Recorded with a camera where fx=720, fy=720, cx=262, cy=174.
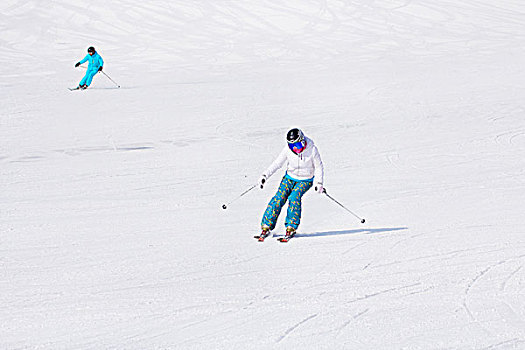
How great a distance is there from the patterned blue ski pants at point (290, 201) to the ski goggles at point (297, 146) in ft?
1.13

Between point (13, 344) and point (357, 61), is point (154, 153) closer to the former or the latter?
point (13, 344)

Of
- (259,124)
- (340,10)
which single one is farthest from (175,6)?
(259,124)

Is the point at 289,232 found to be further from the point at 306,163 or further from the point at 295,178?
the point at 306,163

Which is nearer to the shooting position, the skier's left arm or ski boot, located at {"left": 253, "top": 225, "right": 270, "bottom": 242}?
the skier's left arm

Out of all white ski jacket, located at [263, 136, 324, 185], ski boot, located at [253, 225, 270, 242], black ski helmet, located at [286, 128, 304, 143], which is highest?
black ski helmet, located at [286, 128, 304, 143]

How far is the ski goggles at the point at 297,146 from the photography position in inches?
273

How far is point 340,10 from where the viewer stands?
3334 cm

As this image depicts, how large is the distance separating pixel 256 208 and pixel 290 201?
150cm

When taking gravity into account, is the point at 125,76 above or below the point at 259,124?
above

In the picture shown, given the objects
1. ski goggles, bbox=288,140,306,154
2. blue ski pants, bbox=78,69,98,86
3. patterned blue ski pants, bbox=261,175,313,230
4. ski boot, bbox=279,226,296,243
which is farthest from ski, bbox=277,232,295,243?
blue ski pants, bbox=78,69,98,86

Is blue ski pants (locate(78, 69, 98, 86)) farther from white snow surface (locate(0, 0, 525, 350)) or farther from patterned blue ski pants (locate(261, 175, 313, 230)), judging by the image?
patterned blue ski pants (locate(261, 175, 313, 230))

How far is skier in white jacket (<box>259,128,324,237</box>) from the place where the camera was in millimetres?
6996

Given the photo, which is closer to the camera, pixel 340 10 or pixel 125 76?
pixel 125 76

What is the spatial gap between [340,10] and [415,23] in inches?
148
